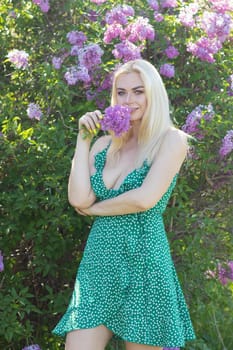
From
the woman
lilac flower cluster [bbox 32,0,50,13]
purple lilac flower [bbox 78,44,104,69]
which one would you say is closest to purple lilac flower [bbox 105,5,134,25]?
purple lilac flower [bbox 78,44,104,69]

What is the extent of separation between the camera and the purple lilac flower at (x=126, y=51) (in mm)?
4820

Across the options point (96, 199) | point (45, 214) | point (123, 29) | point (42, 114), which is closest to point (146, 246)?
point (96, 199)

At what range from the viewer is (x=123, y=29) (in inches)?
197

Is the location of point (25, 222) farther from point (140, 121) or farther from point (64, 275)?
point (140, 121)

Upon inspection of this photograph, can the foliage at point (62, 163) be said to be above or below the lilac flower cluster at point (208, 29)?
below

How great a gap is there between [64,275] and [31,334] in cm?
36

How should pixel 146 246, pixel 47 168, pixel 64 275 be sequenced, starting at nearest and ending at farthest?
pixel 146 246 < pixel 47 168 < pixel 64 275

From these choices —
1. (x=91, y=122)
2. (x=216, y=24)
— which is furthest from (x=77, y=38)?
(x=91, y=122)

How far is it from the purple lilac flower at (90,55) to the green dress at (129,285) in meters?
1.05

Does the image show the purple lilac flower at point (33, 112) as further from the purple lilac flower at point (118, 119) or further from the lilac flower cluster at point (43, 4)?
the purple lilac flower at point (118, 119)

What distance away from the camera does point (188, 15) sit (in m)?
5.12

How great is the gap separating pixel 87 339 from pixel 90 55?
5.47ft

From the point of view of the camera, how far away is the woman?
3.76 meters

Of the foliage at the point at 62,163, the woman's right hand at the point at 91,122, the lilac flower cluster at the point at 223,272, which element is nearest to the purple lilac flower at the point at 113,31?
the foliage at the point at 62,163
